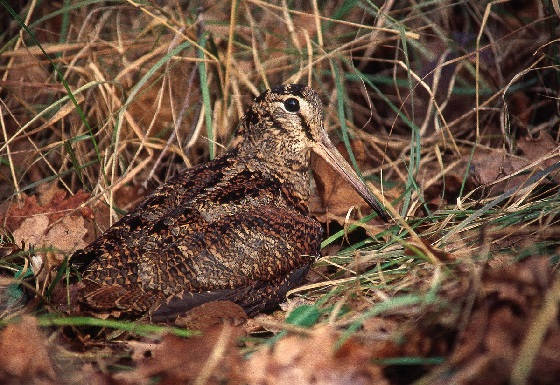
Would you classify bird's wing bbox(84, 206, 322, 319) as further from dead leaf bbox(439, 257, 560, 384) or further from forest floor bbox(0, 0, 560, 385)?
dead leaf bbox(439, 257, 560, 384)

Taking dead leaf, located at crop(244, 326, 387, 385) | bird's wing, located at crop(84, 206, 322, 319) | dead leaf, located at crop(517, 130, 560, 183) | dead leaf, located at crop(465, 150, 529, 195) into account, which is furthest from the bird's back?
dead leaf, located at crop(517, 130, 560, 183)

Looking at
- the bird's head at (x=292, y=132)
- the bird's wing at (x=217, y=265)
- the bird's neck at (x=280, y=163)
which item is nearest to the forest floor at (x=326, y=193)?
the bird's wing at (x=217, y=265)

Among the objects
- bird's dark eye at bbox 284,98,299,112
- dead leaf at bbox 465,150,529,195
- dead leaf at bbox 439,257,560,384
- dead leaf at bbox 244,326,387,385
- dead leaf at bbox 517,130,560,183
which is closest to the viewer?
dead leaf at bbox 439,257,560,384

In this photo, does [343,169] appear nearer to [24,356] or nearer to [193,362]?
[193,362]

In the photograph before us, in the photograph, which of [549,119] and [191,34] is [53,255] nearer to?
[191,34]

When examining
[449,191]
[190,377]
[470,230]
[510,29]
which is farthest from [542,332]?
[510,29]

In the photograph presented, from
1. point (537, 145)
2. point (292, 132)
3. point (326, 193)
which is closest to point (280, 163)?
point (292, 132)

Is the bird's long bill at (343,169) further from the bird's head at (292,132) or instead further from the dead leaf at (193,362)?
the dead leaf at (193,362)
